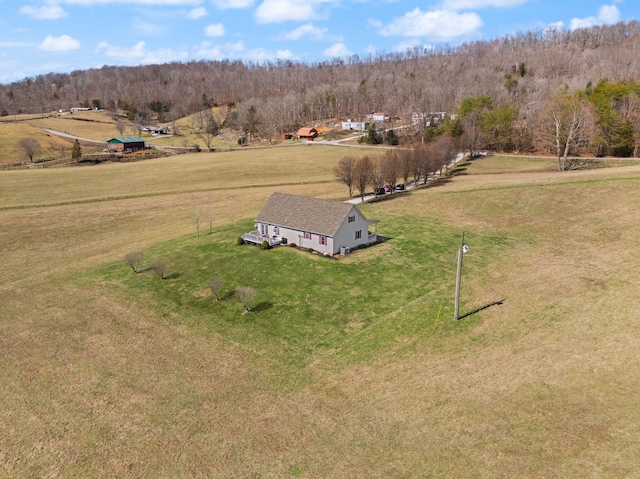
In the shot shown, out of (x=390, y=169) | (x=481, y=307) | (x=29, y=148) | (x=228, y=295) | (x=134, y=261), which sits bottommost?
(x=481, y=307)

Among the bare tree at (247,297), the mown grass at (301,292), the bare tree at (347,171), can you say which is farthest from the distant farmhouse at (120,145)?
the bare tree at (247,297)

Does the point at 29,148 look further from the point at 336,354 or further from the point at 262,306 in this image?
the point at 336,354

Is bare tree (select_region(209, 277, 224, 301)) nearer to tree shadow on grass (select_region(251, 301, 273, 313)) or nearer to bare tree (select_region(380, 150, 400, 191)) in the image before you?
tree shadow on grass (select_region(251, 301, 273, 313))

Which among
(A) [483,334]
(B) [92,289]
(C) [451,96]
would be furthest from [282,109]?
(A) [483,334]

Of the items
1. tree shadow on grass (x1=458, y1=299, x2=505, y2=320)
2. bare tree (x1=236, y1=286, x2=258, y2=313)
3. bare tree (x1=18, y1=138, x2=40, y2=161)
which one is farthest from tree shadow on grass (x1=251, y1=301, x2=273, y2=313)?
bare tree (x1=18, y1=138, x2=40, y2=161)

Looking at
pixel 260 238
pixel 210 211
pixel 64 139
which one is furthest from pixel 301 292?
pixel 64 139

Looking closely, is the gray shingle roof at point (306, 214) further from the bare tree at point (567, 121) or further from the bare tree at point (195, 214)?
the bare tree at point (567, 121)
